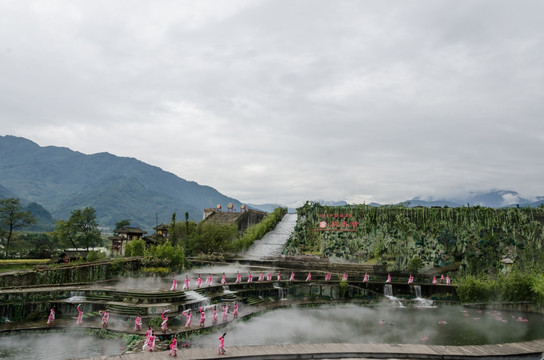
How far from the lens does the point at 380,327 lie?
60.6 feet

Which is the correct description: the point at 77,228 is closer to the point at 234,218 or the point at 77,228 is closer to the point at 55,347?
the point at 234,218

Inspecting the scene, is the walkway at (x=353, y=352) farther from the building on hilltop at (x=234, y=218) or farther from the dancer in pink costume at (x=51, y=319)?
the building on hilltop at (x=234, y=218)

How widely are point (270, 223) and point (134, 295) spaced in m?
33.1

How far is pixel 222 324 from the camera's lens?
17.6 metres

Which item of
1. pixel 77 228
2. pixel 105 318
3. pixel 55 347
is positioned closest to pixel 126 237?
pixel 77 228

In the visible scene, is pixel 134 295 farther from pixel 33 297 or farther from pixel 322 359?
pixel 322 359

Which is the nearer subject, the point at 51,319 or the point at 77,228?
the point at 51,319

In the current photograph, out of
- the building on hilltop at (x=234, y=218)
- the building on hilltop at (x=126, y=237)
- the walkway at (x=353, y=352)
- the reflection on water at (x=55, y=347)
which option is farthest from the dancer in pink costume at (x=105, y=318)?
the building on hilltop at (x=234, y=218)

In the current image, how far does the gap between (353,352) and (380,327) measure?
725cm

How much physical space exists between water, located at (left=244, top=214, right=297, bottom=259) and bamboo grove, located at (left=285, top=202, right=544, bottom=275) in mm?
1869

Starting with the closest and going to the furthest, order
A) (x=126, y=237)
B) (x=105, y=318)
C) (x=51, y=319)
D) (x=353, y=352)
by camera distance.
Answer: (x=353, y=352) → (x=105, y=318) → (x=51, y=319) → (x=126, y=237)

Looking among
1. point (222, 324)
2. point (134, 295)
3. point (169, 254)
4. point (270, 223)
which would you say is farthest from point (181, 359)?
point (270, 223)

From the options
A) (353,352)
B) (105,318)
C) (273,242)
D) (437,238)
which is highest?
(437,238)

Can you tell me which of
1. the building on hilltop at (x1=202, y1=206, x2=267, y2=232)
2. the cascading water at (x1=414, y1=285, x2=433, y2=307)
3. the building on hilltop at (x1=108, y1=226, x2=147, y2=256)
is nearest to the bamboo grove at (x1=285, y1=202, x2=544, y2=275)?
the cascading water at (x1=414, y1=285, x2=433, y2=307)
